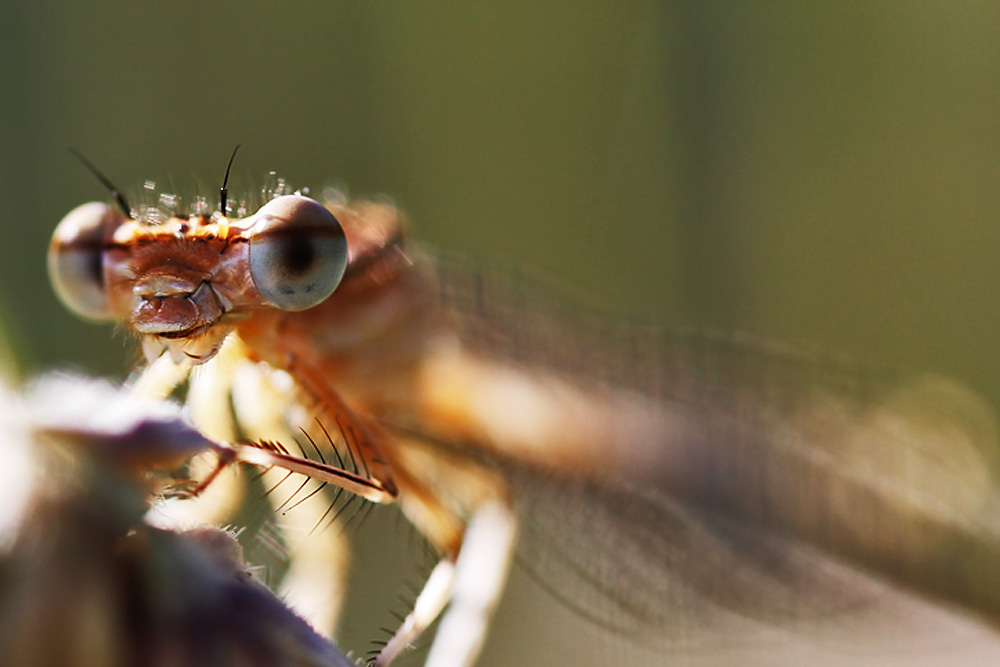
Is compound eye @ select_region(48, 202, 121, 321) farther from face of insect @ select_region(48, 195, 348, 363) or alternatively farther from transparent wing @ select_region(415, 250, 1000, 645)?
transparent wing @ select_region(415, 250, 1000, 645)

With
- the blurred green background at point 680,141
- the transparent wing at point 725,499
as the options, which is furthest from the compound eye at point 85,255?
the blurred green background at point 680,141

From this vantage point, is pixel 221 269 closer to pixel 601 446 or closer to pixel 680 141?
pixel 601 446

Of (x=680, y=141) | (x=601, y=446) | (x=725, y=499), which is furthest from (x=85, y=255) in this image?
(x=680, y=141)

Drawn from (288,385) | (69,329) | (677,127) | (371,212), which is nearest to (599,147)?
(677,127)

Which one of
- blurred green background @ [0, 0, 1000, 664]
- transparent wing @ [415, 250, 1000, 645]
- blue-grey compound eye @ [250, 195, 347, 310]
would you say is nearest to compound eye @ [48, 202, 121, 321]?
blue-grey compound eye @ [250, 195, 347, 310]

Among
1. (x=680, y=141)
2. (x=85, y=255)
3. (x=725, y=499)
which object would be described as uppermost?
(x=85, y=255)

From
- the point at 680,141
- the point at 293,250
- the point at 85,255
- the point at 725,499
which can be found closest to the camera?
the point at 293,250

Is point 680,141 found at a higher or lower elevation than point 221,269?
lower

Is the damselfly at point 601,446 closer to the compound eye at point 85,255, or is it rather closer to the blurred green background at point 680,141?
A: the compound eye at point 85,255
